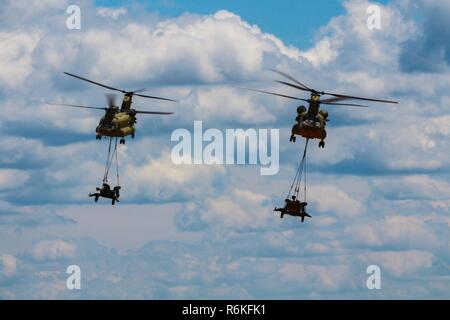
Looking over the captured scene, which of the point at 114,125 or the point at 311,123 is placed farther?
the point at 114,125

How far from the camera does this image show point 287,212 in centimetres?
13562

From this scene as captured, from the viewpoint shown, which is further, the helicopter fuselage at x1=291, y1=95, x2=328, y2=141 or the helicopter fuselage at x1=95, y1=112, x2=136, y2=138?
the helicopter fuselage at x1=95, y1=112, x2=136, y2=138

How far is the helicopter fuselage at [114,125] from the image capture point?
143625 millimetres

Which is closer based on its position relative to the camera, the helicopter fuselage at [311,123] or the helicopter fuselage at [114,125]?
the helicopter fuselage at [311,123]

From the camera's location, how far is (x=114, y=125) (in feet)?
472

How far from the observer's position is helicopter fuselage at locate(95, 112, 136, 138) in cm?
14362
